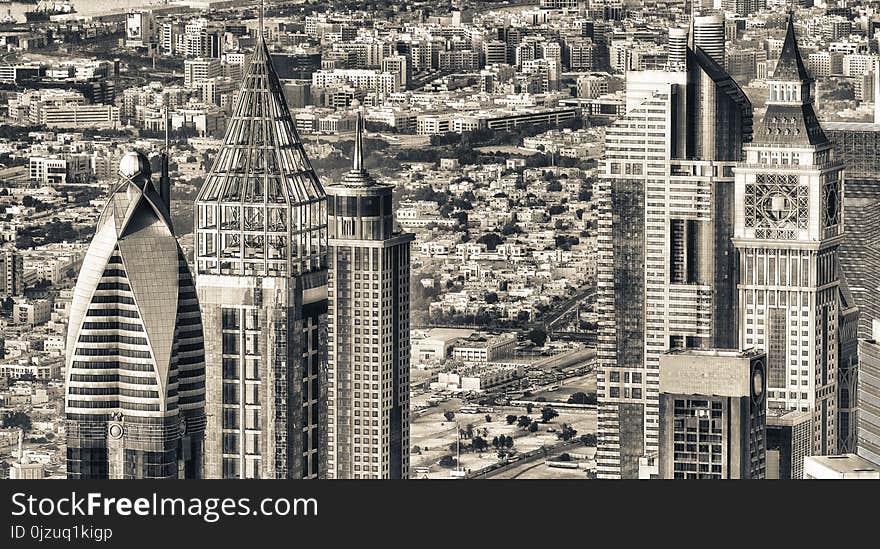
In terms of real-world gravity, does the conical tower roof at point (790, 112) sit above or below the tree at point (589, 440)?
above

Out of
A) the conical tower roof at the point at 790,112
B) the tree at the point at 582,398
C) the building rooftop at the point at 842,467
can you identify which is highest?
the conical tower roof at the point at 790,112

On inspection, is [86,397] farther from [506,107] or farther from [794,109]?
[506,107]

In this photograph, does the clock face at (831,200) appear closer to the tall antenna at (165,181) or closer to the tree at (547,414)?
the tree at (547,414)

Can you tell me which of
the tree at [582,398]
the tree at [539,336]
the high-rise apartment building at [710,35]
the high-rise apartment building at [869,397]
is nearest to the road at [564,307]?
the tree at [539,336]

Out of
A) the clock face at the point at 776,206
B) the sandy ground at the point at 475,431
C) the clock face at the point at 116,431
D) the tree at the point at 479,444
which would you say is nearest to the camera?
the clock face at the point at 116,431

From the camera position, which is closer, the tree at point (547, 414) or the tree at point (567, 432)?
the tree at point (567, 432)

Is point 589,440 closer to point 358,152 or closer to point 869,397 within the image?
point 358,152

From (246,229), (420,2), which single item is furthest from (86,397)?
(420,2)

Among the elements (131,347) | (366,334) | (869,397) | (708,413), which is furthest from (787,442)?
(131,347)
